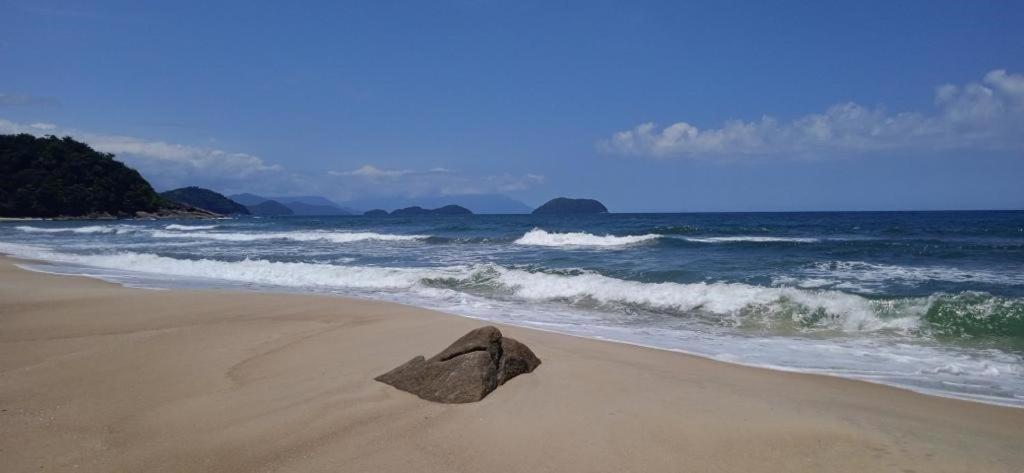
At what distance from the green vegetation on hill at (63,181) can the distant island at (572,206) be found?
8063 centimetres

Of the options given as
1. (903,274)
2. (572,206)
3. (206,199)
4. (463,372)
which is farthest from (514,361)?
(206,199)

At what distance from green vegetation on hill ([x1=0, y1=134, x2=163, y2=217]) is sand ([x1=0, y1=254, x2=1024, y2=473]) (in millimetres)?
72066

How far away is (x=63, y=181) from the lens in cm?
6631

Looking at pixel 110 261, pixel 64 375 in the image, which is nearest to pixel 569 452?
pixel 64 375

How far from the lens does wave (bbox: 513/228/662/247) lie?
84.6 feet

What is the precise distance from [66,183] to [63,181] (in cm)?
35

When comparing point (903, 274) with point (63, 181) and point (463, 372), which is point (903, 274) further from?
point (63, 181)

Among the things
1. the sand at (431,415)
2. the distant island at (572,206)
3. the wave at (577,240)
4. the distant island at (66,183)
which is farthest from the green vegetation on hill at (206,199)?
the sand at (431,415)

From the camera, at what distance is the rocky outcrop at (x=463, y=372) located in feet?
14.8

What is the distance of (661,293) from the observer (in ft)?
35.4

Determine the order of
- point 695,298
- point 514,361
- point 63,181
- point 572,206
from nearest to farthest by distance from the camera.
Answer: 1. point 514,361
2. point 695,298
3. point 63,181
4. point 572,206

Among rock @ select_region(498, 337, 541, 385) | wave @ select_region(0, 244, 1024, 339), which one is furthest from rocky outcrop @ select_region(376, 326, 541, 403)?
wave @ select_region(0, 244, 1024, 339)

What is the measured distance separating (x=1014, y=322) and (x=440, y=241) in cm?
2273

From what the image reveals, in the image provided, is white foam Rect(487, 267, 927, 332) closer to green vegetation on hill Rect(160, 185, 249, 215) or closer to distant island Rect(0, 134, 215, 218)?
distant island Rect(0, 134, 215, 218)
